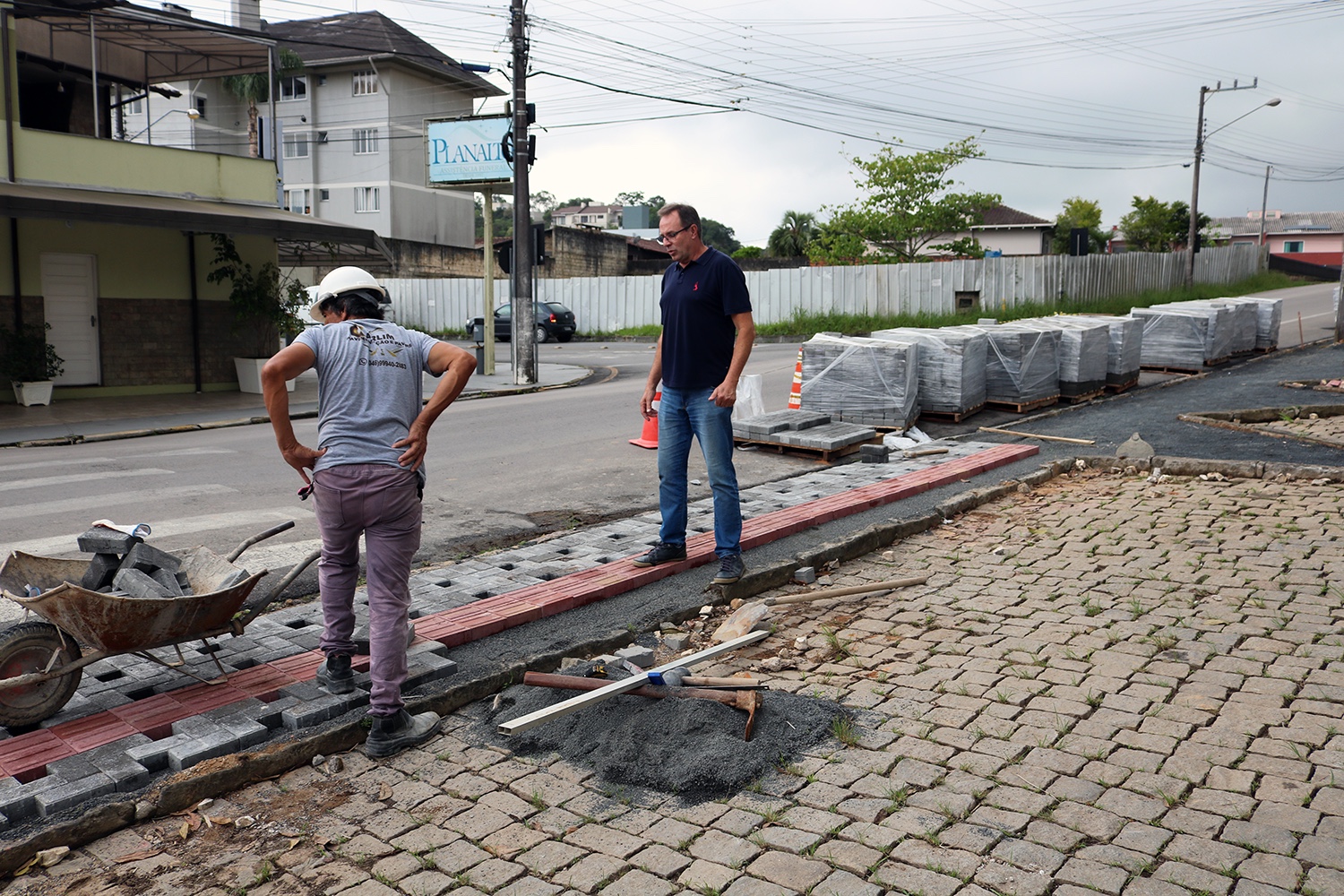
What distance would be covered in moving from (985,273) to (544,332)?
15.4 m

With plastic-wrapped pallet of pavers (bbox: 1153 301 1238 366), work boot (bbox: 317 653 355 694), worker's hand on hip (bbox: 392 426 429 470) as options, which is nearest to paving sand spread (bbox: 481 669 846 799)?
work boot (bbox: 317 653 355 694)

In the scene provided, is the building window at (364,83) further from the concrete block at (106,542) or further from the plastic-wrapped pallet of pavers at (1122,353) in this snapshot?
the concrete block at (106,542)

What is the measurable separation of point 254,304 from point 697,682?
56.7ft

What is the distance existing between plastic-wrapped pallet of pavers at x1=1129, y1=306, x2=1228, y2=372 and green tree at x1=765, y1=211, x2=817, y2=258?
5060 cm

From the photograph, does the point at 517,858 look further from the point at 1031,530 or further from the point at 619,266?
the point at 619,266

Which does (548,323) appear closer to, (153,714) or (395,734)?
(153,714)

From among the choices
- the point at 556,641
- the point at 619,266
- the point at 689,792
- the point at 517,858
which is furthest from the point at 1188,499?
the point at 619,266

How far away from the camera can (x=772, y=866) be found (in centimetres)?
304

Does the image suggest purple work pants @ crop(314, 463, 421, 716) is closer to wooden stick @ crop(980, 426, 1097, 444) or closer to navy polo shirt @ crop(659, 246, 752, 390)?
navy polo shirt @ crop(659, 246, 752, 390)

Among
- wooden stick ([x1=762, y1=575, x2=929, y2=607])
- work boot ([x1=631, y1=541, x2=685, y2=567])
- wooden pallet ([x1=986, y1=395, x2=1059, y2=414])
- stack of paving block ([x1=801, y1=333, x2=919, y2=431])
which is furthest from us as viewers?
wooden pallet ([x1=986, y1=395, x2=1059, y2=414])

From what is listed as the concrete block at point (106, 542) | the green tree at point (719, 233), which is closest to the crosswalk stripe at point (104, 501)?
the concrete block at point (106, 542)

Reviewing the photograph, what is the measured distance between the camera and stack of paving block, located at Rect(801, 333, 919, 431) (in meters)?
11.6

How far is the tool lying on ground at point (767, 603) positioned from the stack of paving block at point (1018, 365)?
26.1 feet

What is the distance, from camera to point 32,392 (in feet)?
52.2
